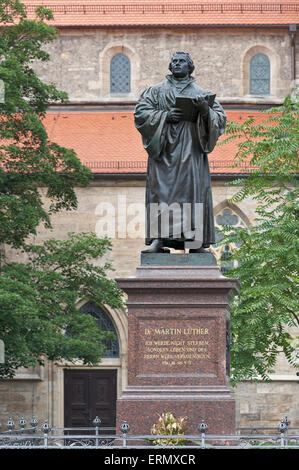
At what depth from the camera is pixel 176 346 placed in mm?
10844

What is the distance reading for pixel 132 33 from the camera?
104 ft

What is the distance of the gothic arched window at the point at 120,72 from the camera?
31.8m

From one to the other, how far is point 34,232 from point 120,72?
10482mm

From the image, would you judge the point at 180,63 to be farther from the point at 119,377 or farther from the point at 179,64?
the point at 119,377

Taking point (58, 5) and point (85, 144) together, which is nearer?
point (85, 144)

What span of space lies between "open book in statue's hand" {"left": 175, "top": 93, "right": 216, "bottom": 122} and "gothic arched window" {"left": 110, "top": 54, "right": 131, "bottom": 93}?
20.3m

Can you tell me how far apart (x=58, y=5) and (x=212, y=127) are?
21.4 m

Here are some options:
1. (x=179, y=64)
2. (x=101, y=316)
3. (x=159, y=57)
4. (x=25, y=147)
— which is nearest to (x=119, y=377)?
(x=101, y=316)

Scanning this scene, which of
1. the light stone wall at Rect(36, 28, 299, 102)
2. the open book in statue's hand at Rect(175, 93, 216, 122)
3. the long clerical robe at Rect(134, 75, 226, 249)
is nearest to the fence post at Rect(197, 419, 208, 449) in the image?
the long clerical robe at Rect(134, 75, 226, 249)

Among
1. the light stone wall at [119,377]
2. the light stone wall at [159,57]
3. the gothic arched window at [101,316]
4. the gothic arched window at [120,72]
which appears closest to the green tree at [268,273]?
the light stone wall at [119,377]

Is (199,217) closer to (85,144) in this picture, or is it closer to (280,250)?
(280,250)
